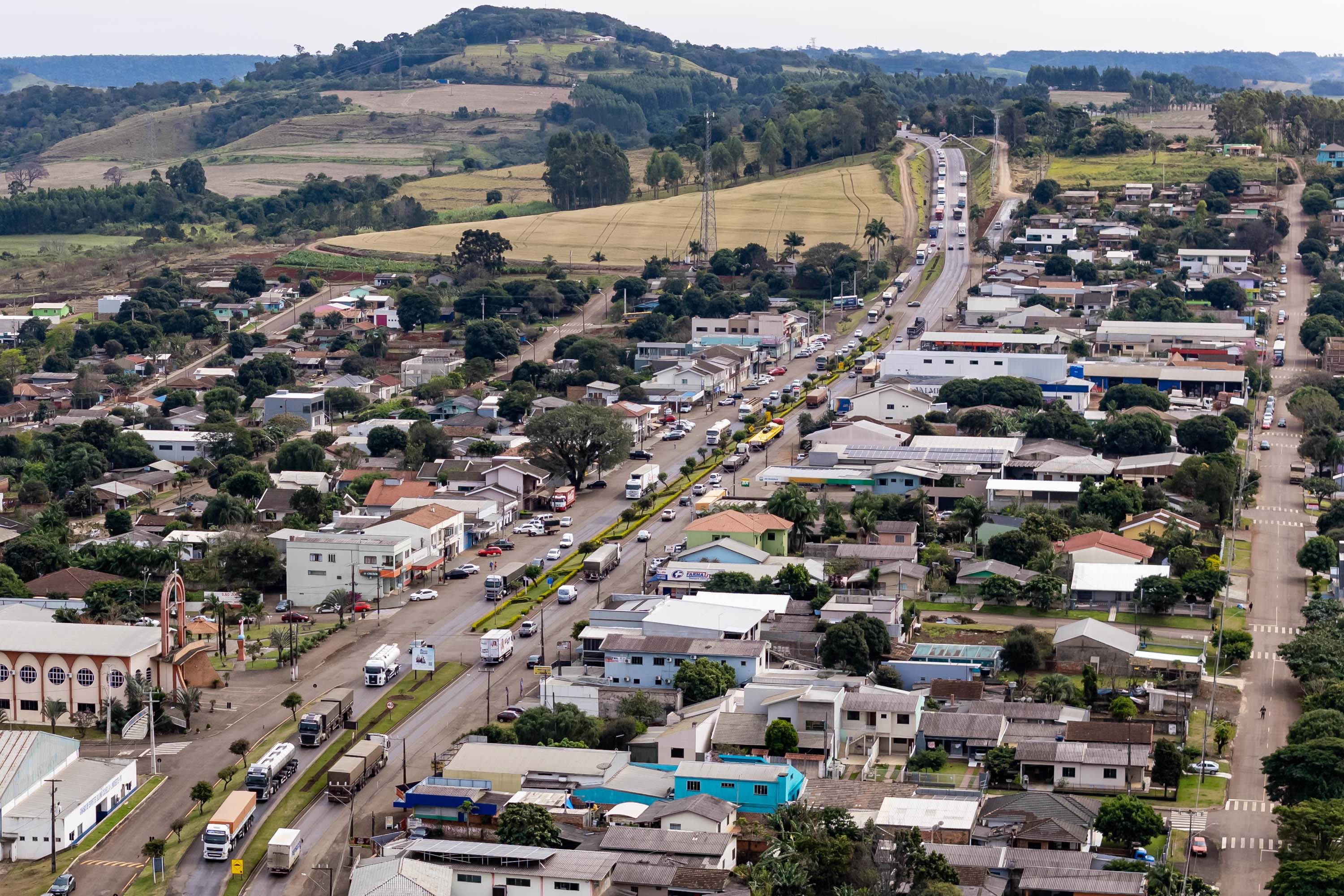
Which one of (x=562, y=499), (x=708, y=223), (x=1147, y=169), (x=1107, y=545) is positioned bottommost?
(x=562, y=499)

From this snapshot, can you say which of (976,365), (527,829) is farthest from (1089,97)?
(527,829)

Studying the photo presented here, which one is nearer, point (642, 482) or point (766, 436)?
point (642, 482)

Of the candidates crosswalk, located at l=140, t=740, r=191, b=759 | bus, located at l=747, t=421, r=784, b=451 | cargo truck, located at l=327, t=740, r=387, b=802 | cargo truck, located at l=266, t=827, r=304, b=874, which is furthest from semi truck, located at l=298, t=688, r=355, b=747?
bus, located at l=747, t=421, r=784, b=451

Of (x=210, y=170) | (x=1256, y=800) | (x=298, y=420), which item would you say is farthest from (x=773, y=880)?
(x=210, y=170)

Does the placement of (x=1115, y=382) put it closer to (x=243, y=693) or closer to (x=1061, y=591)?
(x=1061, y=591)

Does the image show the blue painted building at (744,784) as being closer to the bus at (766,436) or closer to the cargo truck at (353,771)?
the cargo truck at (353,771)

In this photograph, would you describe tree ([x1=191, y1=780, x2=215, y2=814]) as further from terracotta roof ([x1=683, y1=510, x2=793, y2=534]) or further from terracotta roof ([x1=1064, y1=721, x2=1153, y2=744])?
terracotta roof ([x1=683, y1=510, x2=793, y2=534])

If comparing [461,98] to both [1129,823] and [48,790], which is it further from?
[1129,823]
